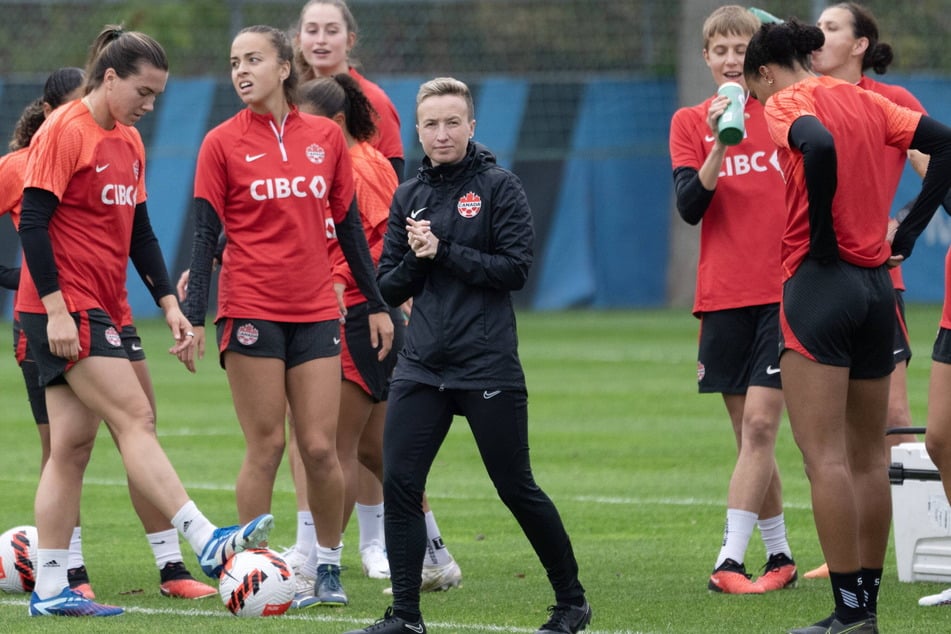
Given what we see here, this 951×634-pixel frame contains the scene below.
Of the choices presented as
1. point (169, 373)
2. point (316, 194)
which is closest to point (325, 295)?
point (316, 194)

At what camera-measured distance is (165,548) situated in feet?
25.0

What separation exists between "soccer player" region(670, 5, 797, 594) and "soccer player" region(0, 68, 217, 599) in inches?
91.2

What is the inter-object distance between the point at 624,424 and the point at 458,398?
8120mm

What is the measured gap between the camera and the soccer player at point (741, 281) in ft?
24.8

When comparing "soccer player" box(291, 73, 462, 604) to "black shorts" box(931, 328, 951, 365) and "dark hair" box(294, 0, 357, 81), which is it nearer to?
"dark hair" box(294, 0, 357, 81)

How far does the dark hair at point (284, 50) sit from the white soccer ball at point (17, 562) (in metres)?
2.25

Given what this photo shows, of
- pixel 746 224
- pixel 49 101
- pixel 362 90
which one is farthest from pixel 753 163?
pixel 49 101

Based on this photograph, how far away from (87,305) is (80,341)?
0.55 feet

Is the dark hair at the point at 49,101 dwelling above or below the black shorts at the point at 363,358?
above

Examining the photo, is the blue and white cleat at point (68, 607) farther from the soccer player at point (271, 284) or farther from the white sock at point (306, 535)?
the white sock at point (306, 535)

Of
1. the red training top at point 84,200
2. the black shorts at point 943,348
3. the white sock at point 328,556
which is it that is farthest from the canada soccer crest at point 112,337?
the black shorts at point 943,348

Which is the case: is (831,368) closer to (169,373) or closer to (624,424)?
(624,424)

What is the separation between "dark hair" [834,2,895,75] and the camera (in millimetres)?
7992

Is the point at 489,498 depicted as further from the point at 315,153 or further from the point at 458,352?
the point at 458,352
